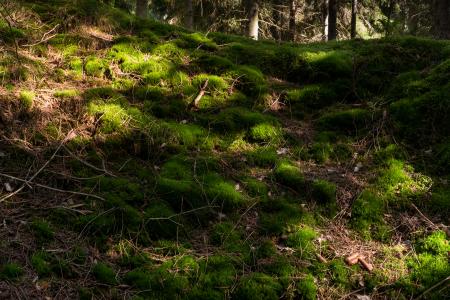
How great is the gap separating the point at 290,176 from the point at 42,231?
9.29 ft

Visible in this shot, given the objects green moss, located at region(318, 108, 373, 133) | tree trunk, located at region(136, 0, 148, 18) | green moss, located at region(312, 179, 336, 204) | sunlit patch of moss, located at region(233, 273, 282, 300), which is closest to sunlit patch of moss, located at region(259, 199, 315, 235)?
green moss, located at region(312, 179, 336, 204)

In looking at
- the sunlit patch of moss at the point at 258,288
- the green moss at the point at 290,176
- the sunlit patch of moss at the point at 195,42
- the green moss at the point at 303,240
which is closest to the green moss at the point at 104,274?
the sunlit patch of moss at the point at 258,288

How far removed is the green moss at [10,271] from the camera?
353 centimetres

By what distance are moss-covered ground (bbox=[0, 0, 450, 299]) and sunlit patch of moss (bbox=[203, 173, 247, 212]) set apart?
2 cm

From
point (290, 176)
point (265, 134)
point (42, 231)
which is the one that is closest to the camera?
point (42, 231)

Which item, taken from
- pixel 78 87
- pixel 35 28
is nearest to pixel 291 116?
pixel 78 87

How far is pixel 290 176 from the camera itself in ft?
17.4

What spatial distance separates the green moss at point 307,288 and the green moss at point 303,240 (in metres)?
0.33

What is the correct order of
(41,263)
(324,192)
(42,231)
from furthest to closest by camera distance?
(324,192), (42,231), (41,263)

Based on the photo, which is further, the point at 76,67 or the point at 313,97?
the point at 313,97

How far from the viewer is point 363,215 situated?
4816mm

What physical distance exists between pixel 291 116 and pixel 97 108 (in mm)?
2839

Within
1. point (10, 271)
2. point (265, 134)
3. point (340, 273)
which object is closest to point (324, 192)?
point (340, 273)

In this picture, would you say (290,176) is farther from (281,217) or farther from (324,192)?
(281,217)
